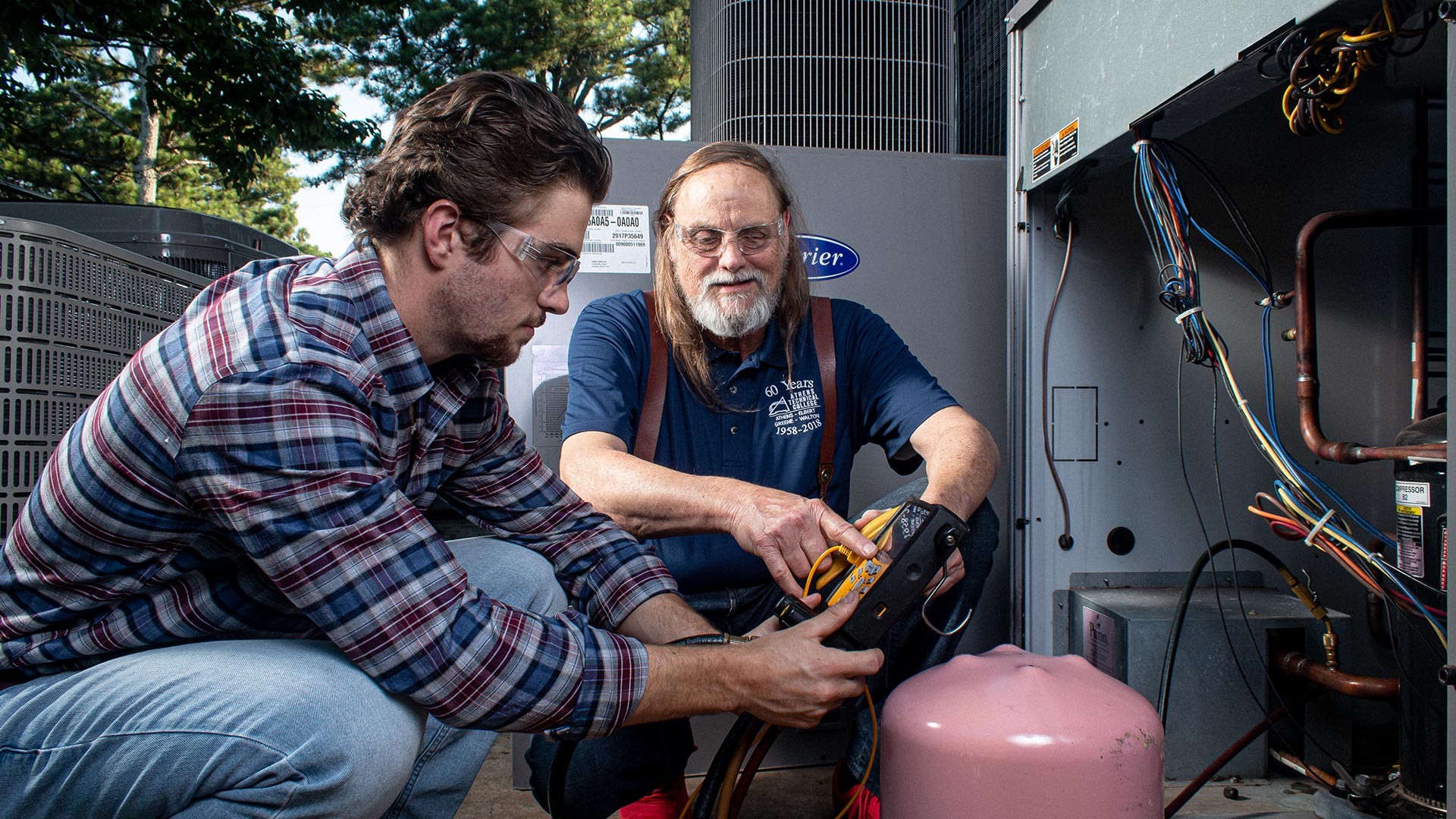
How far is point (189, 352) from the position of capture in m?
0.97

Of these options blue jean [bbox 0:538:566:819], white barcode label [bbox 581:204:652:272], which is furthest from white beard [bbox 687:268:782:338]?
blue jean [bbox 0:538:566:819]

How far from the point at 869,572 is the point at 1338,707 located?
55.6 inches

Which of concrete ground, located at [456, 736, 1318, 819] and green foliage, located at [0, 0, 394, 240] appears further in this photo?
green foliage, located at [0, 0, 394, 240]

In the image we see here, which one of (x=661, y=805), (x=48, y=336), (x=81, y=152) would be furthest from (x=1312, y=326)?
(x=81, y=152)

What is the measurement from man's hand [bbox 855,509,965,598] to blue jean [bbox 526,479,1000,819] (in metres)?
0.04

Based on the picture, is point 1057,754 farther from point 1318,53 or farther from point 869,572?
point 1318,53

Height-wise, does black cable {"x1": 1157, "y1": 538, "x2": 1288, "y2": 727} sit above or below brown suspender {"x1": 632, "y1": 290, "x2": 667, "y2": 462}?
below

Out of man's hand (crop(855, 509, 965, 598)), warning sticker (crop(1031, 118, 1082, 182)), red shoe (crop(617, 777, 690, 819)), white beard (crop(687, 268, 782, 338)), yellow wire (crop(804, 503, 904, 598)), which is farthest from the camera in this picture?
white beard (crop(687, 268, 782, 338))

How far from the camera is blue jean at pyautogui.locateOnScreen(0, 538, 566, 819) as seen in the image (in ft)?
3.12

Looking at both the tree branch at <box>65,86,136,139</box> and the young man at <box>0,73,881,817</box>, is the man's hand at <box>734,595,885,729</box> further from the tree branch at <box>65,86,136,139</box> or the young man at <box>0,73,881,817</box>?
the tree branch at <box>65,86,136,139</box>

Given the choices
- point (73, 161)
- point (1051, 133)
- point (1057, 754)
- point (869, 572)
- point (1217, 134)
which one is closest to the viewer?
point (1057, 754)

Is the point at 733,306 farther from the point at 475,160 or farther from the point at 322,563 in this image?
the point at 322,563

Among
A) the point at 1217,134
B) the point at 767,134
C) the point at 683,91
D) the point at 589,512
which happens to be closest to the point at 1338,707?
the point at 1217,134

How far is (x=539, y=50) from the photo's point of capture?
1077 centimetres
